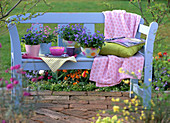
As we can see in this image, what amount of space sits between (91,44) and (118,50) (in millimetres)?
312

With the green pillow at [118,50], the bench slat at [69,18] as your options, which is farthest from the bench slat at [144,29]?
the bench slat at [69,18]

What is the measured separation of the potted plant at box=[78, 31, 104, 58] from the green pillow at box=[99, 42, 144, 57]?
0.43 feet

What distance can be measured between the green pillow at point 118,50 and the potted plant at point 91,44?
0.13 meters

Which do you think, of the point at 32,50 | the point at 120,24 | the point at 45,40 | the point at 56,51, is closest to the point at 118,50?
the point at 120,24

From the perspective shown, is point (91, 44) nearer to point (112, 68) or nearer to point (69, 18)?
point (112, 68)

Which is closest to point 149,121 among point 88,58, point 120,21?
point 88,58

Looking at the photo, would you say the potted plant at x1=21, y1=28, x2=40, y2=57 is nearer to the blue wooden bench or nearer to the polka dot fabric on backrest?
the blue wooden bench

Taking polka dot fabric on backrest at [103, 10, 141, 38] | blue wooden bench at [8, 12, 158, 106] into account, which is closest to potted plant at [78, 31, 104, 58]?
blue wooden bench at [8, 12, 158, 106]

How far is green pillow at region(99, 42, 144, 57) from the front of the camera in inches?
126

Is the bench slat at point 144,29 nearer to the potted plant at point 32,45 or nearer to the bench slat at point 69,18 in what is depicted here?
the bench slat at point 69,18

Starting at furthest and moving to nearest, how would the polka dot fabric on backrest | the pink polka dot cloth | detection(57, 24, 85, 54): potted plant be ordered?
the polka dot fabric on backrest
detection(57, 24, 85, 54): potted plant
the pink polka dot cloth

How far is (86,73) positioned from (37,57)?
3.33ft

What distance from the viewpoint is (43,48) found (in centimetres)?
345

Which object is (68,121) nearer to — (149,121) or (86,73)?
(149,121)
